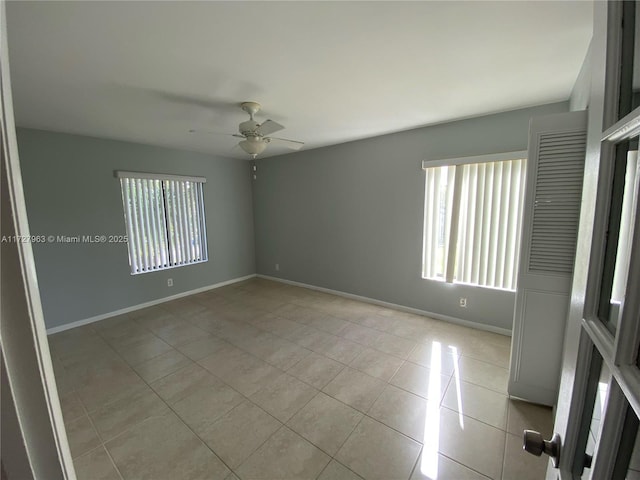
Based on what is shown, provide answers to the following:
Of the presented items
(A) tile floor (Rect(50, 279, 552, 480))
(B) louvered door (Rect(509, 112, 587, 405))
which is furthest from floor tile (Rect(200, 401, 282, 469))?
(B) louvered door (Rect(509, 112, 587, 405))

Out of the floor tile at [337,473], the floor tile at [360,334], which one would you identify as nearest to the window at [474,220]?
the floor tile at [360,334]

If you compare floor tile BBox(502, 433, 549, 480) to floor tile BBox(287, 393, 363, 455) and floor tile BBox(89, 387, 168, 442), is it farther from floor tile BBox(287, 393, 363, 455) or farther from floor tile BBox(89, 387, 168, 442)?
floor tile BBox(89, 387, 168, 442)

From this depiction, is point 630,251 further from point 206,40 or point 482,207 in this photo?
point 482,207

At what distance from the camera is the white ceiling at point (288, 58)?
130cm

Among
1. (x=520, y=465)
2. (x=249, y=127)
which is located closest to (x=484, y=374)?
(x=520, y=465)

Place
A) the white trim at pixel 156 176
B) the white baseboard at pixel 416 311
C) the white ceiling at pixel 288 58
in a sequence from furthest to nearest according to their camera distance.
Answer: the white trim at pixel 156 176 → the white baseboard at pixel 416 311 → the white ceiling at pixel 288 58

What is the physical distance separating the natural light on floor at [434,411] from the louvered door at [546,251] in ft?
1.70

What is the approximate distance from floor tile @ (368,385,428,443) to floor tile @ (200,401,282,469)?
74 cm

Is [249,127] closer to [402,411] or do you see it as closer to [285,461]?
[285,461]

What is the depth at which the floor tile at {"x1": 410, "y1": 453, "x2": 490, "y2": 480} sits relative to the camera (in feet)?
4.74

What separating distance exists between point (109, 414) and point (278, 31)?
2.82 metres

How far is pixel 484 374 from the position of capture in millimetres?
2287

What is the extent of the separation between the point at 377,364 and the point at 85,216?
395 cm

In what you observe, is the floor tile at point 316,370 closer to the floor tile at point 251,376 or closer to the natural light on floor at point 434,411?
the floor tile at point 251,376
